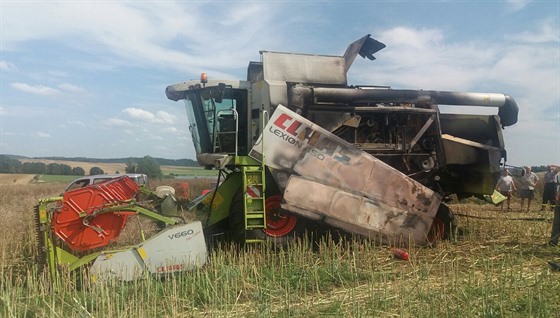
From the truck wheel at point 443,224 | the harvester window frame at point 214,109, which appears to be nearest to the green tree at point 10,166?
the harvester window frame at point 214,109

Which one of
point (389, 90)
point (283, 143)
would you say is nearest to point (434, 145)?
point (389, 90)

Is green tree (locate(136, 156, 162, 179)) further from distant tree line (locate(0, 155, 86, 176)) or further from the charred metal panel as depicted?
the charred metal panel

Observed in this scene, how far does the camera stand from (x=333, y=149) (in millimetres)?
6789

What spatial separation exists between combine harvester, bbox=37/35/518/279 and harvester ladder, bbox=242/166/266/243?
0.05 feet

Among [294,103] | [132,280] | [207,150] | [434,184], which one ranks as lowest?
[132,280]

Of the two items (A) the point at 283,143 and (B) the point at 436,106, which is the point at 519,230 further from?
(A) the point at 283,143

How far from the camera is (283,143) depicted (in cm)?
683

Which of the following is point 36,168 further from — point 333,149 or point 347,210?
point 347,210

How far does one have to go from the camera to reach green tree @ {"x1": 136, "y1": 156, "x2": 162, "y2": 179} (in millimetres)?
24953

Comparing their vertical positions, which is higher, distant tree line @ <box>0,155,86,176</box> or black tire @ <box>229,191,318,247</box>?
distant tree line @ <box>0,155,86,176</box>

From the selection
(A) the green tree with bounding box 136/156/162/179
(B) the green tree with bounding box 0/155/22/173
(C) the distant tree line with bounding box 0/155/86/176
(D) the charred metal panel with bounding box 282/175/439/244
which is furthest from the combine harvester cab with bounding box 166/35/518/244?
(B) the green tree with bounding box 0/155/22/173

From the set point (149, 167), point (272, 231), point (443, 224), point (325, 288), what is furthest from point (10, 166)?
point (325, 288)

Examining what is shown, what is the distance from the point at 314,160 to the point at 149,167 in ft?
66.6

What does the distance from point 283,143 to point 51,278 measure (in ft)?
11.2
